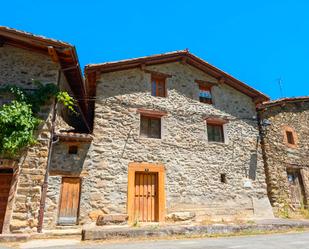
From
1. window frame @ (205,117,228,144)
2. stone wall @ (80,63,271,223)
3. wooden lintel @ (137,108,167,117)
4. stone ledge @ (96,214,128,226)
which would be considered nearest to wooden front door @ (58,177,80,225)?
stone wall @ (80,63,271,223)

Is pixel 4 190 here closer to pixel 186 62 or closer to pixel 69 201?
pixel 69 201

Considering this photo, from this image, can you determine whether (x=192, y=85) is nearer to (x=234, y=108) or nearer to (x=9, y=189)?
(x=234, y=108)

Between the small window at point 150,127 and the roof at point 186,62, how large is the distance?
2372 millimetres

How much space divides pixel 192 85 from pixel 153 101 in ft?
7.26

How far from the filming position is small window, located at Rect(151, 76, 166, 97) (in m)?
11.6

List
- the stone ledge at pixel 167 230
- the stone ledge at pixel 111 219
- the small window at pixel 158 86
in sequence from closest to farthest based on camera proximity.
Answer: the stone ledge at pixel 167 230
the stone ledge at pixel 111 219
the small window at pixel 158 86

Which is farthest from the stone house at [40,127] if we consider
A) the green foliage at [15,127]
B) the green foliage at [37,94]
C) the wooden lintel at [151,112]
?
the wooden lintel at [151,112]

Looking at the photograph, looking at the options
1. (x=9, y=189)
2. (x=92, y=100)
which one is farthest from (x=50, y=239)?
(x=92, y=100)

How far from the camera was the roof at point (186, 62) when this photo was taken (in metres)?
10.8

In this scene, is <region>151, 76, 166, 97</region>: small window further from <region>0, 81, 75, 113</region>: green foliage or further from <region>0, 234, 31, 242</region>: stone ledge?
<region>0, 234, 31, 242</region>: stone ledge

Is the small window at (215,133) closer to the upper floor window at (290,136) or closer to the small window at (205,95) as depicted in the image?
the small window at (205,95)

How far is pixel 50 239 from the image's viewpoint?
738 cm

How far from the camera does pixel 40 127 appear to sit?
28.3ft

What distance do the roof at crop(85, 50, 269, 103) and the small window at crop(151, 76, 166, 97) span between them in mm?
740
